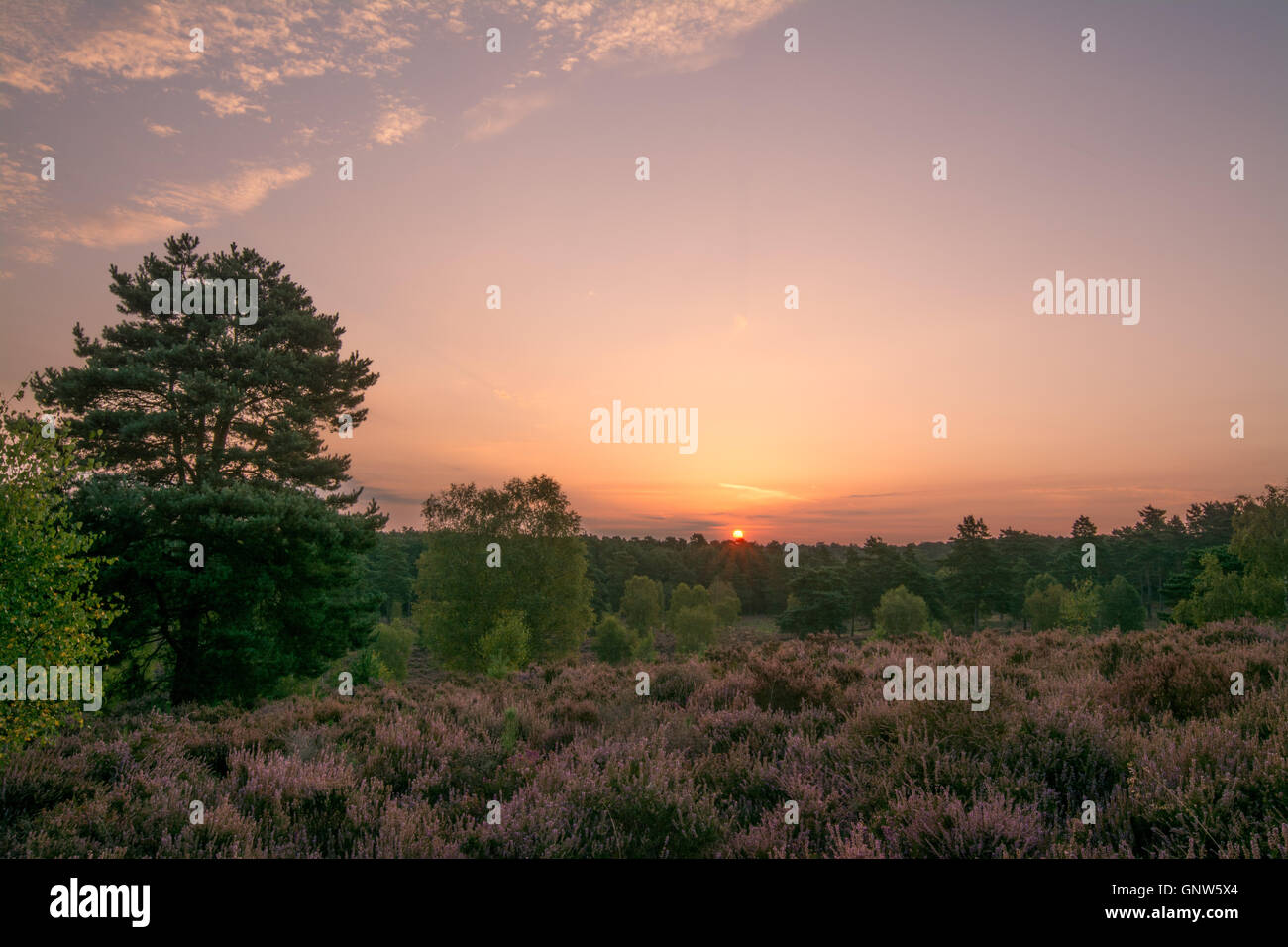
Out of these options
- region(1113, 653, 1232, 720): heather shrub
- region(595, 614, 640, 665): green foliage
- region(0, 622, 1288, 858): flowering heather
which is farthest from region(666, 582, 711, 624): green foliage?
region(1113, 653, 1232, 720): heather shrub

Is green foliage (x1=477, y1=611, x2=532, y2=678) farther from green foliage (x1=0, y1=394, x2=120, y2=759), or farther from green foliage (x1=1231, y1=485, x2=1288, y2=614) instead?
green foliage (x1=1231, y1=485, x2=1288, y2=614)

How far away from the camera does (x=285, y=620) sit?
1805 centimetres

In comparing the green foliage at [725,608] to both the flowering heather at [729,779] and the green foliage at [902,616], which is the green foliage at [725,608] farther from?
the flowering heather at [729,779]

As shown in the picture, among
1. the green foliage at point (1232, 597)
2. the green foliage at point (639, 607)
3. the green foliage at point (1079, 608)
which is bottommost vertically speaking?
the green foliage at point (639, 607)

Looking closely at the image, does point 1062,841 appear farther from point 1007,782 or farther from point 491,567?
point 491,567

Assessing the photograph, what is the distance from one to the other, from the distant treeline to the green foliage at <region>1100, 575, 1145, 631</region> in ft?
0.37

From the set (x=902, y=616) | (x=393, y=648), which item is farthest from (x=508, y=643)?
(x=902, y=616)

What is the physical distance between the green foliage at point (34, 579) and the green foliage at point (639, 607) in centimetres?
5535

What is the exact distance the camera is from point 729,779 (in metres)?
5.34

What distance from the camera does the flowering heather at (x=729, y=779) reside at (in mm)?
3908

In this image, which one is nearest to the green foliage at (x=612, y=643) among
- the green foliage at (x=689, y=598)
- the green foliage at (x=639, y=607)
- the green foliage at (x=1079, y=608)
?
the green foliage at (x=639, y=607)

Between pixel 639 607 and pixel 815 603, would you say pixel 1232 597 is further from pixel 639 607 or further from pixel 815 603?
pixel 639 607
